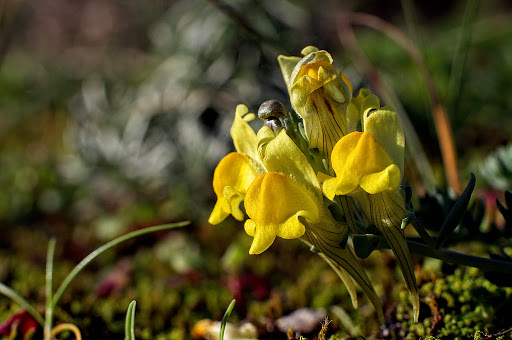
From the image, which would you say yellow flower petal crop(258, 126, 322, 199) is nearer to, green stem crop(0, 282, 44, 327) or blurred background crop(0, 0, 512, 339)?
blurred background crop(0, 0, 512, 339)

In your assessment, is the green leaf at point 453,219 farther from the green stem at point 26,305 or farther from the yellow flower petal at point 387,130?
the green stem at point 26,305

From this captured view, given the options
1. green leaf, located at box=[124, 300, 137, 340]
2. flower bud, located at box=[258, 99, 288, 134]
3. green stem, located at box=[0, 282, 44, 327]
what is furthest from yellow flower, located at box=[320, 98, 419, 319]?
green stem, located at box=[0, 282, 44, 327]

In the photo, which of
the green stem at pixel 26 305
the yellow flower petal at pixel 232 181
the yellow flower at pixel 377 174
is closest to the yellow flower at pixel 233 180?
the yellow flower petal at pixel 232 181

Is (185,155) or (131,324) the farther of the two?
(185,155)

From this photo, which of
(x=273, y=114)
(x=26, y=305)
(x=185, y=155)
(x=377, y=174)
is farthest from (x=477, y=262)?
(x=185, y=155)

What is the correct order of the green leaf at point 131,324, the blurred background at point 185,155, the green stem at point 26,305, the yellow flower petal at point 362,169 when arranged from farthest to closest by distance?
the blurred background at point 185,155 → the green stem at point 26,305 → the green leaf at point 131,324 → the yellow flower petal at point 362,169

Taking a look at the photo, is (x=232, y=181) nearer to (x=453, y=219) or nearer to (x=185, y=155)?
(x=453, y=219)

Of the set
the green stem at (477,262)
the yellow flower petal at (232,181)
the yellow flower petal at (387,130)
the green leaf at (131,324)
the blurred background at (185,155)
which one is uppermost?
the yellow flower petal at (387,130)
